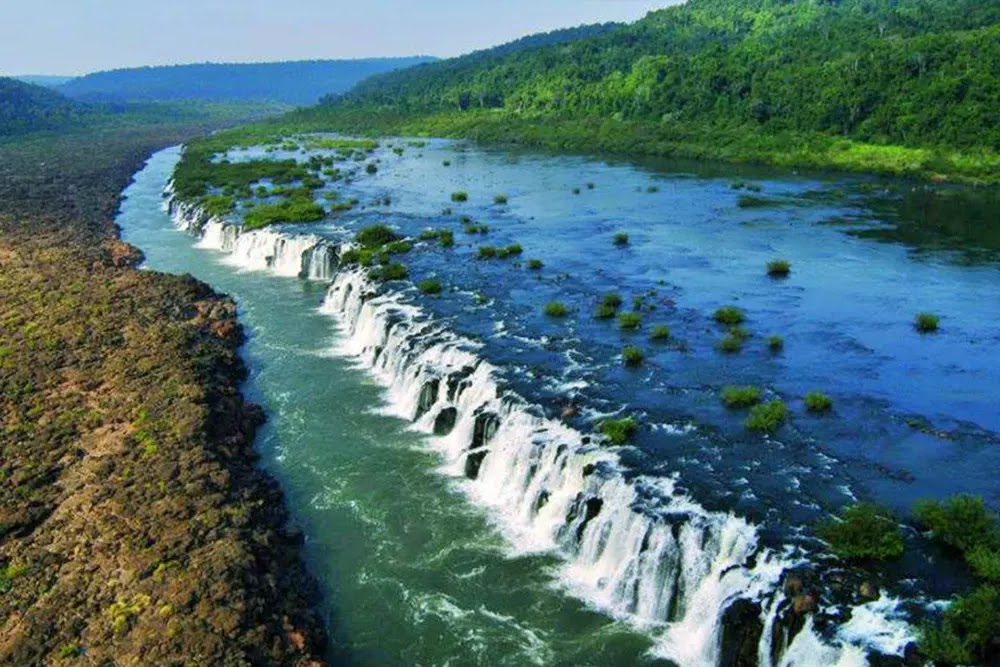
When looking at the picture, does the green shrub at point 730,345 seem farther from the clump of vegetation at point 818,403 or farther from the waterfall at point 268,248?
the waterfall at point 268,248

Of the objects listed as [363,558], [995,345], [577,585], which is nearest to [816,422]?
[577,585]

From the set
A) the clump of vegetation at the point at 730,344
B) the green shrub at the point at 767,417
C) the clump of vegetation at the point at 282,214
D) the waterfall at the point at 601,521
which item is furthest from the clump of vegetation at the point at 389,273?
the green shrub at the point at 767,417

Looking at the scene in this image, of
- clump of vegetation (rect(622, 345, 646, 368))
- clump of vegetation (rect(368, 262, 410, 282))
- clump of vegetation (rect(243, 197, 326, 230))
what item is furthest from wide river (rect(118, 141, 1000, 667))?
clump of vegetation (rect(243, 197, 326, 230))

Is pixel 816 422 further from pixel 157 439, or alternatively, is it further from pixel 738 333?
pixel 157 439

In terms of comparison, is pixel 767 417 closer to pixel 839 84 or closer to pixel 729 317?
pixel 729 317

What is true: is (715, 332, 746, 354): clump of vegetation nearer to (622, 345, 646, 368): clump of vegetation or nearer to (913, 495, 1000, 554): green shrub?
(622, 345, 646, 368): clump of vegetation

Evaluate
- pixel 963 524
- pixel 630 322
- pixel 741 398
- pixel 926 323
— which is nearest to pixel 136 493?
pixel 741 398
